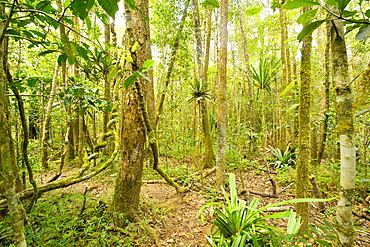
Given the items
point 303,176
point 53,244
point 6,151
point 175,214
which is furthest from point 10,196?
point 175,214

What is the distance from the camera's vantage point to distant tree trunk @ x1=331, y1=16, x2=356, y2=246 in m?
1.17

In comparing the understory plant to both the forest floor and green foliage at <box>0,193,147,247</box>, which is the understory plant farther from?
green foliage at <box>0,193,147,247</box>

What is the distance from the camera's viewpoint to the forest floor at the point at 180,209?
A: 2.50m

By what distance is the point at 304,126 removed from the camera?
6.18ft

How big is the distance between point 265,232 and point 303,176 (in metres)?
0.74

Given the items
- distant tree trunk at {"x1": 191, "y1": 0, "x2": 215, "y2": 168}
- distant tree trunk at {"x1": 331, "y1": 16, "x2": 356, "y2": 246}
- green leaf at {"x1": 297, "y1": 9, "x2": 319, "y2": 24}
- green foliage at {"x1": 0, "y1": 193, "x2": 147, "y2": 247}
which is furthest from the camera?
distant tree trunk at {"x1": 191, "y1": 0, "x2": 215, "y2": 168}

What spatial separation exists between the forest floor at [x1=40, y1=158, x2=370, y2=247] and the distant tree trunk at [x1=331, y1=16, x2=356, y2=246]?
562 mm

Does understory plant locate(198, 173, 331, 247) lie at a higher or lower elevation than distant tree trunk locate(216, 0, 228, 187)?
lower

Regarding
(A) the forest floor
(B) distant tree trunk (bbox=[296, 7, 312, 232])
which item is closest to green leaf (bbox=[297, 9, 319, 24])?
(B) distant tree trunk (bbox=[296, 7, 312, 232])

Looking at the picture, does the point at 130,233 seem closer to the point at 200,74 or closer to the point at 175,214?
the point at 175,214

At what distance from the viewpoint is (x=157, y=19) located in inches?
235

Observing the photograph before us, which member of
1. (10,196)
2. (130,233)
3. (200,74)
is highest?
(200,74)

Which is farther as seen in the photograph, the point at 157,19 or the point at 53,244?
the point at 157,19

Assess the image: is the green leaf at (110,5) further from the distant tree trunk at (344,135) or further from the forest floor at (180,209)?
the forest floor at (180,209)
